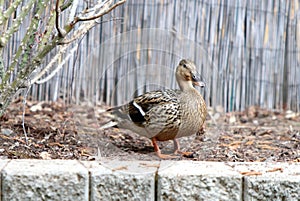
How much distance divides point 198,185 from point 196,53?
9.21 feet

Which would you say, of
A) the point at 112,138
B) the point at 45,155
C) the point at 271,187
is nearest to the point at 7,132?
the point at 45,155

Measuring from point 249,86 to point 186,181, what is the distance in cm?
340

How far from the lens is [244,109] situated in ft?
21.9

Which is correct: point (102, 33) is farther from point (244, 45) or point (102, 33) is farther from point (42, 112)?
point (244, 45)

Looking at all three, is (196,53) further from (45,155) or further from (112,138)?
(45,155)

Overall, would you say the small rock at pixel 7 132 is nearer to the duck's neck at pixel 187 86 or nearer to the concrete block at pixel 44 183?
the concrete block at pixel 44 183

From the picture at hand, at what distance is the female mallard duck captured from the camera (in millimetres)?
4289

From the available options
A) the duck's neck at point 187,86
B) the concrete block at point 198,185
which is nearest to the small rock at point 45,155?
the concrete block at point 198,185

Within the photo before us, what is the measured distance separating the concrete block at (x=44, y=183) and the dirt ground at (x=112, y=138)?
591 millimetres

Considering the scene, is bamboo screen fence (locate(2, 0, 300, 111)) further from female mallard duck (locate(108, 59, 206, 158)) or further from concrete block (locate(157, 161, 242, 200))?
concrete block (locate(157, 161, 242, 200))

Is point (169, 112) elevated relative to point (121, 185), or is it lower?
elevated

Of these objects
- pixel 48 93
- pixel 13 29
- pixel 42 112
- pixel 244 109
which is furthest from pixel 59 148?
pixel 244 109

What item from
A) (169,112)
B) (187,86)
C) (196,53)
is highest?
(196,53)

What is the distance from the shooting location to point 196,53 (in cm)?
609
